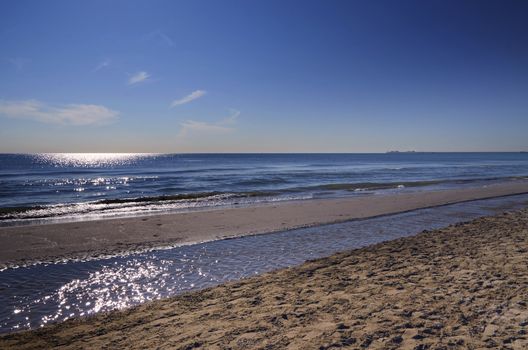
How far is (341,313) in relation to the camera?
5332mm

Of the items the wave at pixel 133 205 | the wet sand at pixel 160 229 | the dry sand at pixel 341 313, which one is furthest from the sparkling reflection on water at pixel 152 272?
the wave at pixel 133 205

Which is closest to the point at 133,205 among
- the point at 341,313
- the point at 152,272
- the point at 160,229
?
the point at 160,229

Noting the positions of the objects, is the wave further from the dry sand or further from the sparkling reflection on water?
the dry sand

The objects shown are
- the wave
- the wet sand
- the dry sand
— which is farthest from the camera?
the wave

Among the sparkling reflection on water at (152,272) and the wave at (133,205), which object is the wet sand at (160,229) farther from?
the wave at (133,205)

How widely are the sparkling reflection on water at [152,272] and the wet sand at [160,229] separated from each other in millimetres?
1071

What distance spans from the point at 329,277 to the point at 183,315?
10.7 feet

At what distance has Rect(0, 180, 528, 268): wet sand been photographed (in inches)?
414

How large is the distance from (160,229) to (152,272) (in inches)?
205

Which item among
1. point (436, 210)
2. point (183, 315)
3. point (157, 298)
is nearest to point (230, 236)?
point (157, 298)

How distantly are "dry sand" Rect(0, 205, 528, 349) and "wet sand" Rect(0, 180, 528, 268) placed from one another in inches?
→ 198

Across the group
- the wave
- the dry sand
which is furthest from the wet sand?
the dry sand

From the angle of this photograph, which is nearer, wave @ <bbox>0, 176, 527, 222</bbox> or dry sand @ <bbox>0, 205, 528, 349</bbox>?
dry sand @ <bbox>0, 205, 528, 349</bbox>

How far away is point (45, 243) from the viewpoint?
11.4 meters
